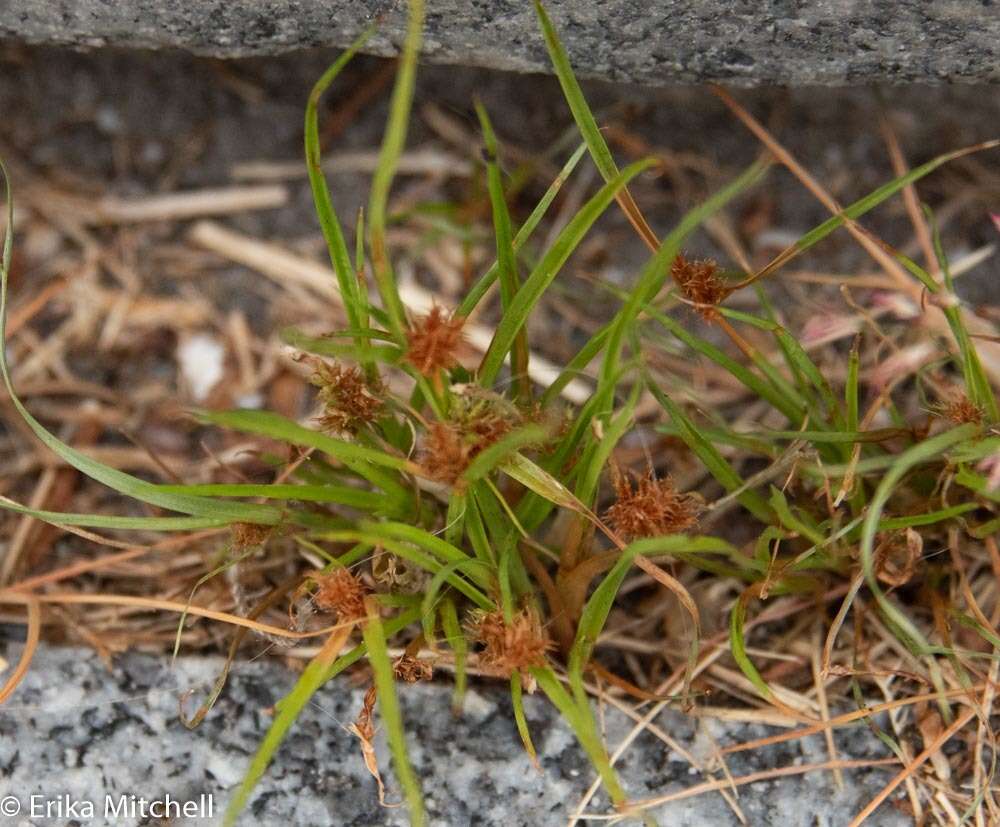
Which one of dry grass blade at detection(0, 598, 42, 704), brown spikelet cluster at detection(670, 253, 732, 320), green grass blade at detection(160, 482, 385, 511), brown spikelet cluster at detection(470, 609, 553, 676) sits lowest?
dry grass blade at detection(0, 598, 42, 704)

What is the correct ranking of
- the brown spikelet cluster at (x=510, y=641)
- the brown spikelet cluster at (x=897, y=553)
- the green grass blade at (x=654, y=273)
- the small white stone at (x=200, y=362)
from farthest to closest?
the small white stone at (x=200, y=362), the brown spikelet cluster at (x=897, y=553), the brown spikelet cluster at (x=510, y=641), the green grass blade at (x=654, y=273)

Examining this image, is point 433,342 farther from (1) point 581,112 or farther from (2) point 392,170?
(1) point 581,112

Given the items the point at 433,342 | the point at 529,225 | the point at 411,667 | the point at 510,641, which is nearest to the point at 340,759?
the point at 411,667

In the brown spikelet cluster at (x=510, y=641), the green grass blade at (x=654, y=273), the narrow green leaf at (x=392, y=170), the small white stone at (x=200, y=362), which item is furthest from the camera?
the small white stone at (x=200, y=362)

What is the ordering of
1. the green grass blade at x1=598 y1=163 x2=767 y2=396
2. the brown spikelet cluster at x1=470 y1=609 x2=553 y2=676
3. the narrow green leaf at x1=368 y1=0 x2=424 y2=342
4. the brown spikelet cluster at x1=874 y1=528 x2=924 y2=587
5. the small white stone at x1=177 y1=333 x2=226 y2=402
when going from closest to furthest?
the narrow green leaf at x1=368 y1=0 x2=424 y2=342, the green grass blade at x1=598 y1=163 x2=767 y2=396, the brown spikelet cluster at x1=470 y1=609 x2=553 y2=676, the brown spikelet cluster at x1=874 y1=528 x2=924 y2=587, the small white stone at x1=177 y1=333 x2=226 y2=402

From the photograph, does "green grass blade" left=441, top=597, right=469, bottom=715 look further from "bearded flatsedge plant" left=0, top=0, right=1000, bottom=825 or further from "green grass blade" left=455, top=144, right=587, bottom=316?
"green grass blade" left=455, top=144, right=587, bottom=316

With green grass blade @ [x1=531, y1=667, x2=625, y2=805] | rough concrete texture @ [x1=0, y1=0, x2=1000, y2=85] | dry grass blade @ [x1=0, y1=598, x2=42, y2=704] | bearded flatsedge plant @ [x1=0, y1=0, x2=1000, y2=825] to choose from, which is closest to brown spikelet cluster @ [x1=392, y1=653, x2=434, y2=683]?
bearded flatsedge plant @ [x1=0, y1=0, x2=1000, y2=825]

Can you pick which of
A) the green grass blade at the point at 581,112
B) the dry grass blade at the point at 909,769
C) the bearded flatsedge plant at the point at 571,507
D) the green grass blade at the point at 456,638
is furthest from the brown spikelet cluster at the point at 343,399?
the dry grass blade at the point at 909,769

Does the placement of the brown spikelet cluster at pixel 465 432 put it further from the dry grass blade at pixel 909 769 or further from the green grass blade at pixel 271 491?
the dry grass blade at pixel 909 769
